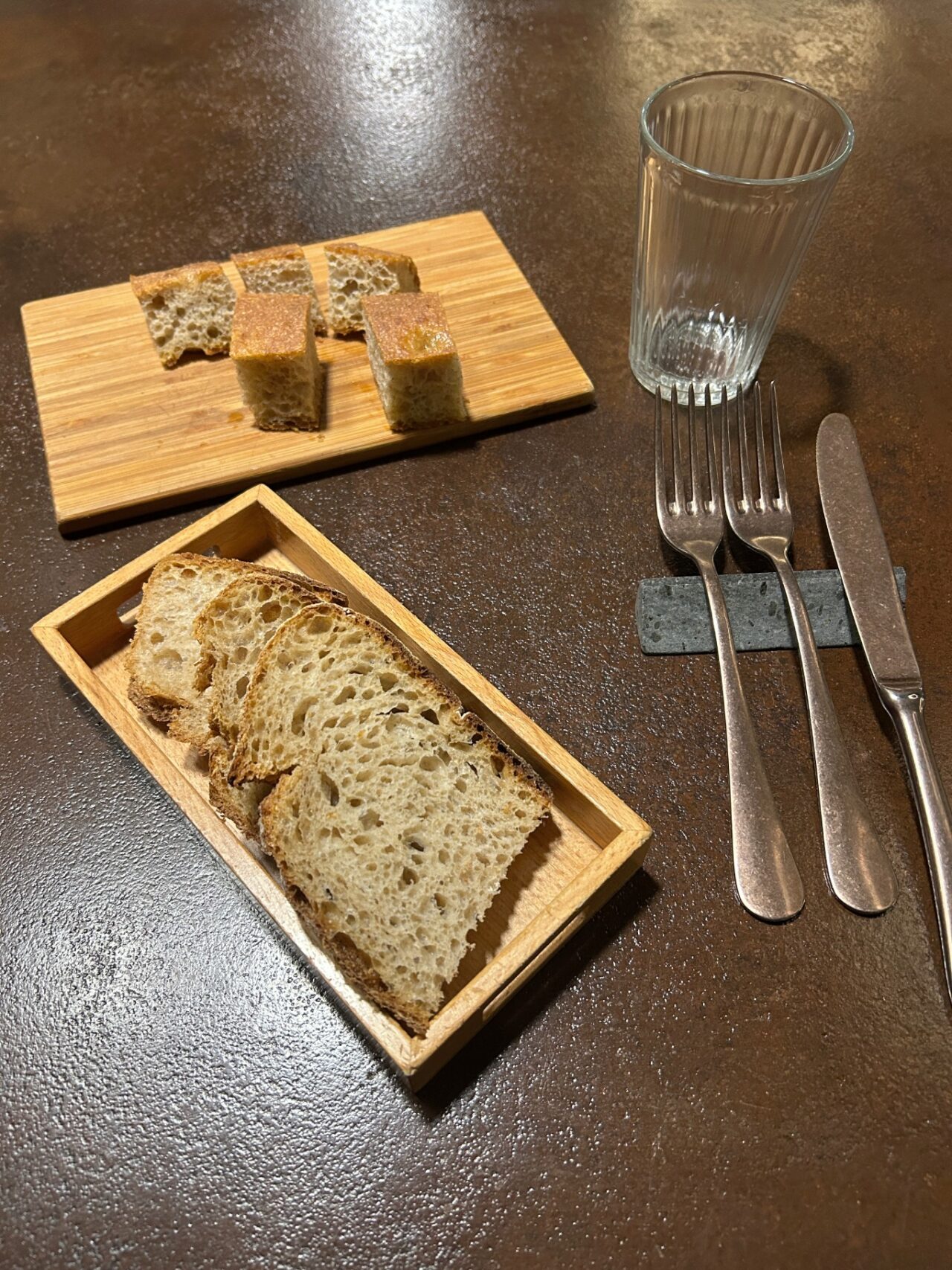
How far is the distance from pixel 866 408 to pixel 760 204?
398 mm

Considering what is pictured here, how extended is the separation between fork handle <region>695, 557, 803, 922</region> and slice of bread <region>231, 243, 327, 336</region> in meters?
0.84

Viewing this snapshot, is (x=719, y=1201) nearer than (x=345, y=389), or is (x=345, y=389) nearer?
(x=719, y=1201)

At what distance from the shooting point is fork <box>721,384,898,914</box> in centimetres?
88

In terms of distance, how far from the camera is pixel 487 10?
6.89ft

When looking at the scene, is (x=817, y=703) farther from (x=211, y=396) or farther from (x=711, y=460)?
(x=211, y=396)

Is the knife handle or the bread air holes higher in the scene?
the bread air holes

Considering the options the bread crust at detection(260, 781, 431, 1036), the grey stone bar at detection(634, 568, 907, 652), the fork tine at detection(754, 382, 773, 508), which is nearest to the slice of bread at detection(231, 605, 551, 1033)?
the bread crust at detection(260, 781, 431, 1036)

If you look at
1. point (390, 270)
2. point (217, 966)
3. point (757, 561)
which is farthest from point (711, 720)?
point (390, 270)

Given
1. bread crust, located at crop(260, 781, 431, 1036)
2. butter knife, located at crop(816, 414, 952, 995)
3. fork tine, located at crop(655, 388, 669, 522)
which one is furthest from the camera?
fork tine, located at crop(655, 388, 669, 522)

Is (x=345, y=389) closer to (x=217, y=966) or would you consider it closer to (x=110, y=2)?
(x=217, y=966)

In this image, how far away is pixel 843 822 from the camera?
0.90 m

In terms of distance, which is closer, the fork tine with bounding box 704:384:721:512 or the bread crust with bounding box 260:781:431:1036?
the bread crust with bounding box 260:781:431:1036

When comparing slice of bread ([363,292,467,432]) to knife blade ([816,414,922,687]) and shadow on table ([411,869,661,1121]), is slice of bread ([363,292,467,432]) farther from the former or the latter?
shadow on table ([411,869,661,1121])

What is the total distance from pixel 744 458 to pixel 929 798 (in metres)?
0.49
